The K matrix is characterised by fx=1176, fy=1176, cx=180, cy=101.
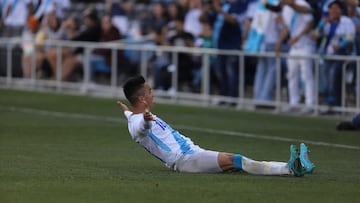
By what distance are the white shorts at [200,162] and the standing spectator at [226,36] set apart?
1150cm

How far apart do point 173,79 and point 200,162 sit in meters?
13.0

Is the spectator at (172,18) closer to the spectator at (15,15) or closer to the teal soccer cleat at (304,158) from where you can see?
the spectator at (15,15)

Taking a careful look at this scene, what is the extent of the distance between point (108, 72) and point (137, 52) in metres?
1.10

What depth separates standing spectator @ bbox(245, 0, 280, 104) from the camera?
22.9m

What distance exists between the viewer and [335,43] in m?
21.7

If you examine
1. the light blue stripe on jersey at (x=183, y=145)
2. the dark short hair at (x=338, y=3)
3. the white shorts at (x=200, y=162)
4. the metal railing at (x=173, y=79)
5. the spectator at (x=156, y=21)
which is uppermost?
the dark short hair at (x=338, y=3)

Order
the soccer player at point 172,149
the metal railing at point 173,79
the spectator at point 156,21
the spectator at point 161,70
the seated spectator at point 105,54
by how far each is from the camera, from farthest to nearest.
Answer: the spectator at point 156,21
the seated spectator at point 105,54
the spectator at point 161,70
the metal railing at point 173,79
the soccer player at point 172,149

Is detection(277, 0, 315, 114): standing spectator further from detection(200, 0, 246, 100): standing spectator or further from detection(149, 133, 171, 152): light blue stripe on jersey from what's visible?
detection(149, 133, 171, 152): light blue stripe on jersey

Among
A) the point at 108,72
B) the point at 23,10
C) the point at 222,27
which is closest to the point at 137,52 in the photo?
the point at 108,72

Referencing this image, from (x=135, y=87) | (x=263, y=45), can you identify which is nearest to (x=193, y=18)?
(x=263, y=45)

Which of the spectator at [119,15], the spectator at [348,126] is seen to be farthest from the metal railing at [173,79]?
the spectator at [119,15]

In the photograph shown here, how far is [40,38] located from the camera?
1185 inches

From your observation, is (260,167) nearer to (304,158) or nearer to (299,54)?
(304,158)

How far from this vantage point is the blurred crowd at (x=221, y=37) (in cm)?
2173
